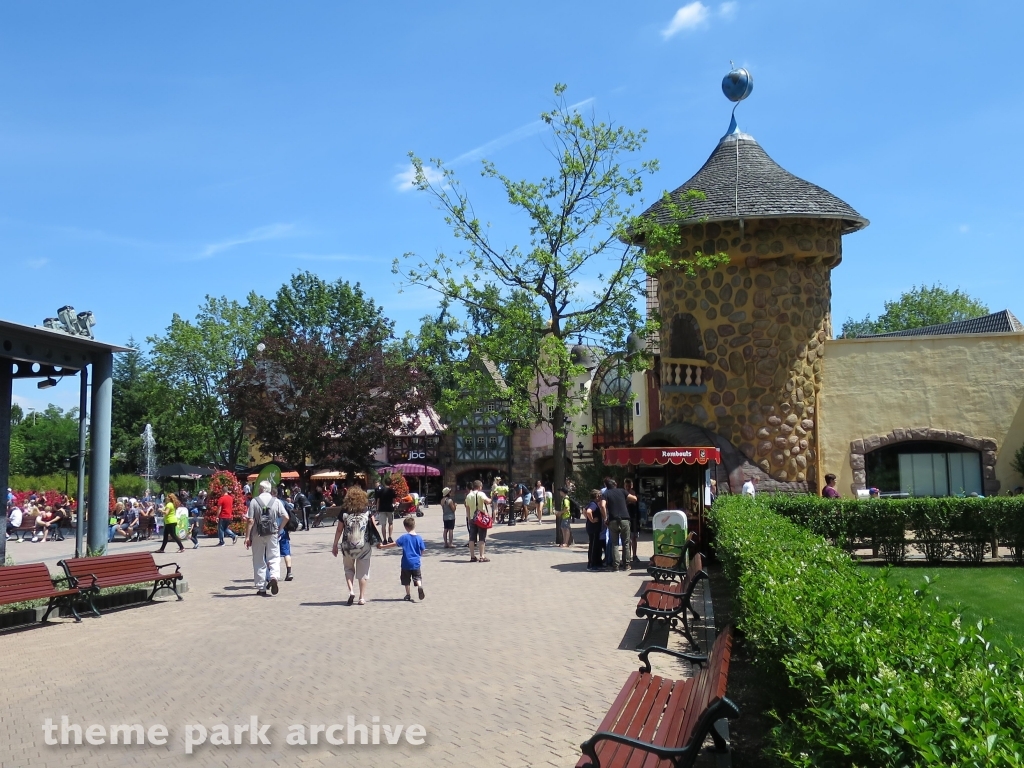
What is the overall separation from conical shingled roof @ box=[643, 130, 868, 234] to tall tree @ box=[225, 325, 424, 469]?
20211 mm

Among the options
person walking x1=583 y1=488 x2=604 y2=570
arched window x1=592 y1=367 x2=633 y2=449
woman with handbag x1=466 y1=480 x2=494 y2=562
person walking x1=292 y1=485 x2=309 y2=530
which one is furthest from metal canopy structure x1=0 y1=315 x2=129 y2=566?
arched window x1=592 y1=367 x2=633 y2=449

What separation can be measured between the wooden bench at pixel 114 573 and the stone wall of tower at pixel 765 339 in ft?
46.7

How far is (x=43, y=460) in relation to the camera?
74.5 metres

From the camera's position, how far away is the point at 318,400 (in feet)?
140

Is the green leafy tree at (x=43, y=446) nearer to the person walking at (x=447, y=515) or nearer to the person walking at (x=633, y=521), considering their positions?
the person walking at (x=447, y=515)

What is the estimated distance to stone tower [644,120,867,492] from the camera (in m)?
23.8

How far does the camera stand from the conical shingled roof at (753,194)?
23.5m

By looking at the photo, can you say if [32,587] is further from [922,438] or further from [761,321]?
[922,438]

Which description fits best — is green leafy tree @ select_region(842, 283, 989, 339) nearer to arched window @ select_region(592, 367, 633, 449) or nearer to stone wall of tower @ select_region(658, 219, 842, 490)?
arched window @ select_region(592, 367, 633, 449)

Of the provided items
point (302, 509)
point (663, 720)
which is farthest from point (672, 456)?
point (302, 509)

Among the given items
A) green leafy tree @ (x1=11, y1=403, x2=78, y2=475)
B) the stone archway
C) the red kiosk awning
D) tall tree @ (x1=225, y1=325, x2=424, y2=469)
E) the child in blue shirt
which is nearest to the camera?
the child in blue shirt

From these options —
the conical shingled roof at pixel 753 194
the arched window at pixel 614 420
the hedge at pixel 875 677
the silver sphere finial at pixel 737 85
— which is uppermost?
the silver sphere finial at pixel 737 85

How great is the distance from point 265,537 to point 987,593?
34.4 feet

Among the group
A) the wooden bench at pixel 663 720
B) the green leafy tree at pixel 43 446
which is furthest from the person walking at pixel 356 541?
the green leafy tree at pixel 43 446
